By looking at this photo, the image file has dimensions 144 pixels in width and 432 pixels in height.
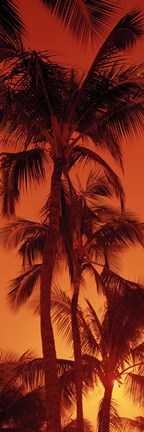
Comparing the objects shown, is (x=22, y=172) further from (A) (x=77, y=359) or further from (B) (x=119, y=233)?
(A) (x=77, y=359)

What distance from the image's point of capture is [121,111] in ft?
38.9

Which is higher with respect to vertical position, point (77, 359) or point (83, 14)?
point (83, 14)

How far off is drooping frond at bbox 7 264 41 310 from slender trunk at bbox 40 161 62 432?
6946 mm

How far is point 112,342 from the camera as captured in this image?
627 inches

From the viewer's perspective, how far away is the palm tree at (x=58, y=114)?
10438 millimetres

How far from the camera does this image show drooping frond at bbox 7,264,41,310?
17562 mm

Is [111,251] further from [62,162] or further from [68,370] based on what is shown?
[62,162]

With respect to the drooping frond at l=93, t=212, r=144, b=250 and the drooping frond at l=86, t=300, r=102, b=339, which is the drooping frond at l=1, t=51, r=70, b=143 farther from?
the drooping frond at l=86, t=300, r=102, b=339

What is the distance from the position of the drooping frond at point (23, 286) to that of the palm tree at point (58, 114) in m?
5.47

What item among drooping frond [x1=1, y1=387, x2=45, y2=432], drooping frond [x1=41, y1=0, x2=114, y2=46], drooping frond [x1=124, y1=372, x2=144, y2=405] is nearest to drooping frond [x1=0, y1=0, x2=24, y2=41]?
drooping frond [x1=41, y1=0, x2=114, y2=46]

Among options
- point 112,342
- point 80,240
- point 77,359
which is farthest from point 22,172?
point 112,342

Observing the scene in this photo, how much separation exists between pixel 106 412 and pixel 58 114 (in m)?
8.40

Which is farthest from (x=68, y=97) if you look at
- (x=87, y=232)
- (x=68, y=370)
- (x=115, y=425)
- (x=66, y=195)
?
(x=115, y=425)

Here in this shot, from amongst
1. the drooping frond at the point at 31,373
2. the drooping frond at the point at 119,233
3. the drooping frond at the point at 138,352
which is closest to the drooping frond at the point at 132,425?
the drooping frond at the point at 138,352
